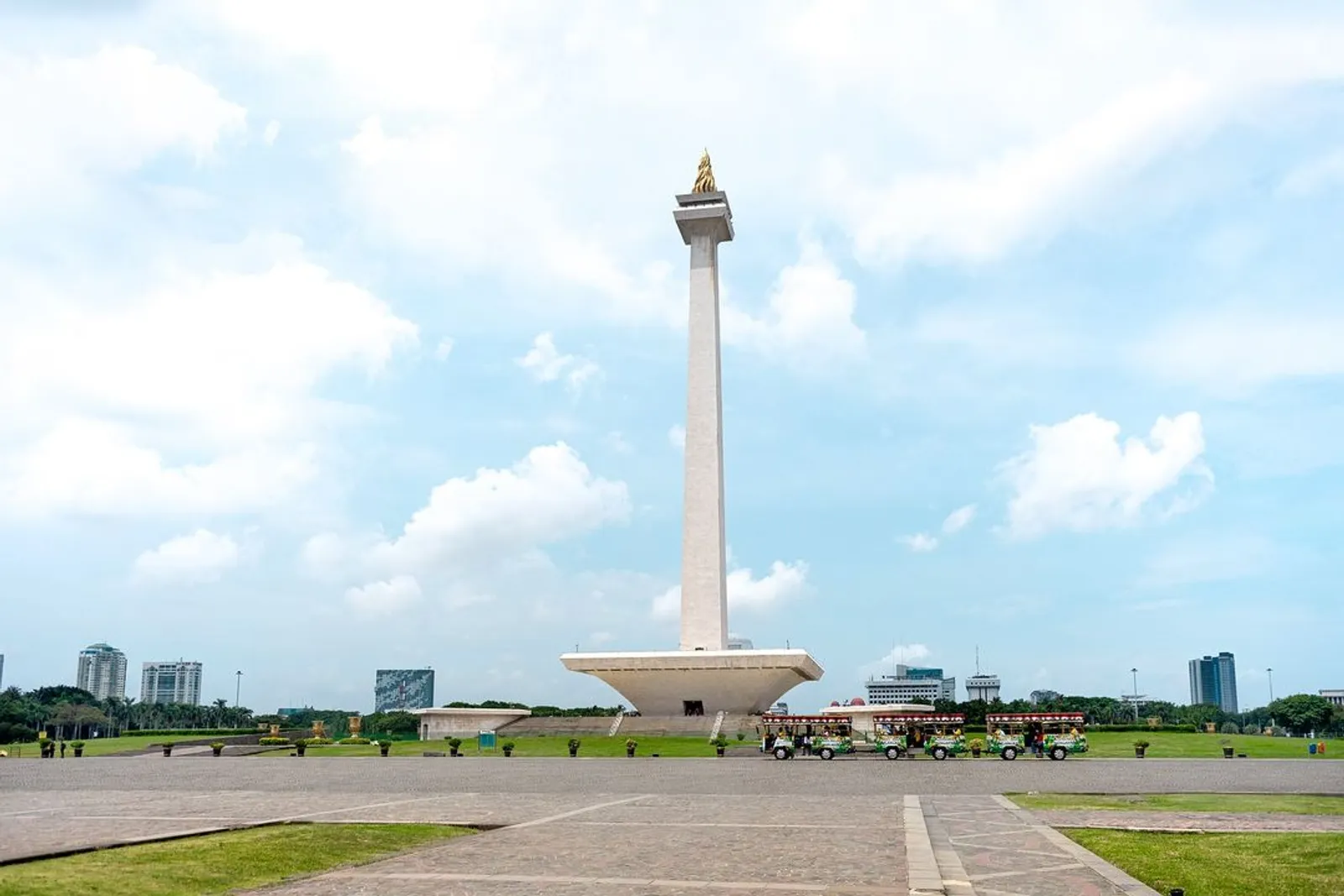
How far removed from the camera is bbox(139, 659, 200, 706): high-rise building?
185m

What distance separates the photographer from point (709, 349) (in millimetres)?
60469

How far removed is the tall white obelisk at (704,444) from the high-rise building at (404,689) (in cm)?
11722

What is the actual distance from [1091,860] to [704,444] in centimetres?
4951

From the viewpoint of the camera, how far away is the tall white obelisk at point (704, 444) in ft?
193

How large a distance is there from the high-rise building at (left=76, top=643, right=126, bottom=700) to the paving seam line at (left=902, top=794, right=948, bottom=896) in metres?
179

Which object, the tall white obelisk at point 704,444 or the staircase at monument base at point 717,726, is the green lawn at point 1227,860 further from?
the tall white obelisk at point 704,444

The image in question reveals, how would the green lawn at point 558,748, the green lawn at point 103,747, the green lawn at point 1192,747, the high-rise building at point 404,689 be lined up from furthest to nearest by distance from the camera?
the high-rise building at point 404,689, the green lawn at point 103,747, the green lawn at point 558,748, the green lawn at point 1192,747

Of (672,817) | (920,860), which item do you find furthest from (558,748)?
(920,860)

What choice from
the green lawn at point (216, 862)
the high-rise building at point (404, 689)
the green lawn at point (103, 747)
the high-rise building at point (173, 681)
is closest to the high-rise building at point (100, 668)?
the high-rise building at point (173, 681)

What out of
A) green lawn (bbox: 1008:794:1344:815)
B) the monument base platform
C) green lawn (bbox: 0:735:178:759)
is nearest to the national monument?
the monument base platform

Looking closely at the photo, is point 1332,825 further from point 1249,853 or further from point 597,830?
point 597,830

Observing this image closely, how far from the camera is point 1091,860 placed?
10.7 m

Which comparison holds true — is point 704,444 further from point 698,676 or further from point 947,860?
point 947,860

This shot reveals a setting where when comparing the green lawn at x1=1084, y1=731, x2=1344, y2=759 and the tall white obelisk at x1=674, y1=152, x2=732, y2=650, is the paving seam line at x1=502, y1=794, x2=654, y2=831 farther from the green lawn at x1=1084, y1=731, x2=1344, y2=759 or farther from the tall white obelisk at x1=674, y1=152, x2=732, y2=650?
the tall white obelisk at x1=674, y1=152, x2=732, y2=650
